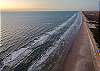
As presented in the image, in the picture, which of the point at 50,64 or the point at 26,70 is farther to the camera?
the point at 50,64

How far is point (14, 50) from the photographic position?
29734 millimetres

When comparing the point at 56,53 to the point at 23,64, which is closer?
the point at 23,64

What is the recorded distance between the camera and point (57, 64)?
21.9m

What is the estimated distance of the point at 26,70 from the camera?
818 inches

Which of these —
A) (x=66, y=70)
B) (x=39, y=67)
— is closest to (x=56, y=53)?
(x=39, y=67)

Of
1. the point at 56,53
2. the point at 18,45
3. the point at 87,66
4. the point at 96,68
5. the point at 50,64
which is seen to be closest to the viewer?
the point at 96,68

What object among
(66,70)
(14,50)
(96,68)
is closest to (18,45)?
(14,50)

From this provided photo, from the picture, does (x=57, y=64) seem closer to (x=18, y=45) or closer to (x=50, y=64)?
(x=50, y=64)

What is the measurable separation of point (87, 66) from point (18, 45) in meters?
16.9

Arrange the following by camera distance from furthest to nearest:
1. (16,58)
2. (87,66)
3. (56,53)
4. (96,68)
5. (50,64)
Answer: (56,53) < (16,58) < (50,64) < (87,66) < (96,68)

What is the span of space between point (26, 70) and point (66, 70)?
5.22 metres

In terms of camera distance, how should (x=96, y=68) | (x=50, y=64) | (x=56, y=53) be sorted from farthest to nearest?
(x=56, y=53)
(x=50, y=64)
(x=96, y=68)

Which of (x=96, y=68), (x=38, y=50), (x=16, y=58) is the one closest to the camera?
(x=96, y=68)

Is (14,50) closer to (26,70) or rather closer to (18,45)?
(18,45)
